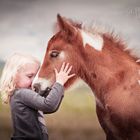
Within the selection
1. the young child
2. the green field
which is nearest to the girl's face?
the young child

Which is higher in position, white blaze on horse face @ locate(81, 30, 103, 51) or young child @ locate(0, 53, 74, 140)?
white blaze on horse face @ locate(81, 30, 103, 51)

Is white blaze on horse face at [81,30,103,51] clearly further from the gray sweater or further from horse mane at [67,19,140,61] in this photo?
the gray sweater

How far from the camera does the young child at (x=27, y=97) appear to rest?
1.35 meters

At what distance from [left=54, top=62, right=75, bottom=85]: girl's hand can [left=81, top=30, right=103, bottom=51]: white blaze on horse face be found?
0.11 metres

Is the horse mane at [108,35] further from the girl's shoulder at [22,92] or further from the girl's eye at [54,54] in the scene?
the girl's shoulder at [22,92]

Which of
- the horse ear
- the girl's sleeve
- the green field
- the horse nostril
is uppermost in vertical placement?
the horse ear

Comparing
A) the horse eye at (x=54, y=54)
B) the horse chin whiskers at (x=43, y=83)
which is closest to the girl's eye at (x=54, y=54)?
the horse eye at (x=54, y=54)

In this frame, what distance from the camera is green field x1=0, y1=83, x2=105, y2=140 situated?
150 cm

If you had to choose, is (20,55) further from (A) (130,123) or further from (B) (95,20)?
(A) (130,123)

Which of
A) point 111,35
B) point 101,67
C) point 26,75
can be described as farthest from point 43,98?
point 111,35

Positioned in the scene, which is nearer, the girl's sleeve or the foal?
the girl's sleeve

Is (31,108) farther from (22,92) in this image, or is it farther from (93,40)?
(93,40)

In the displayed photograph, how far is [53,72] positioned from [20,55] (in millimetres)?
156

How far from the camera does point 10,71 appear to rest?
147 centimetres
